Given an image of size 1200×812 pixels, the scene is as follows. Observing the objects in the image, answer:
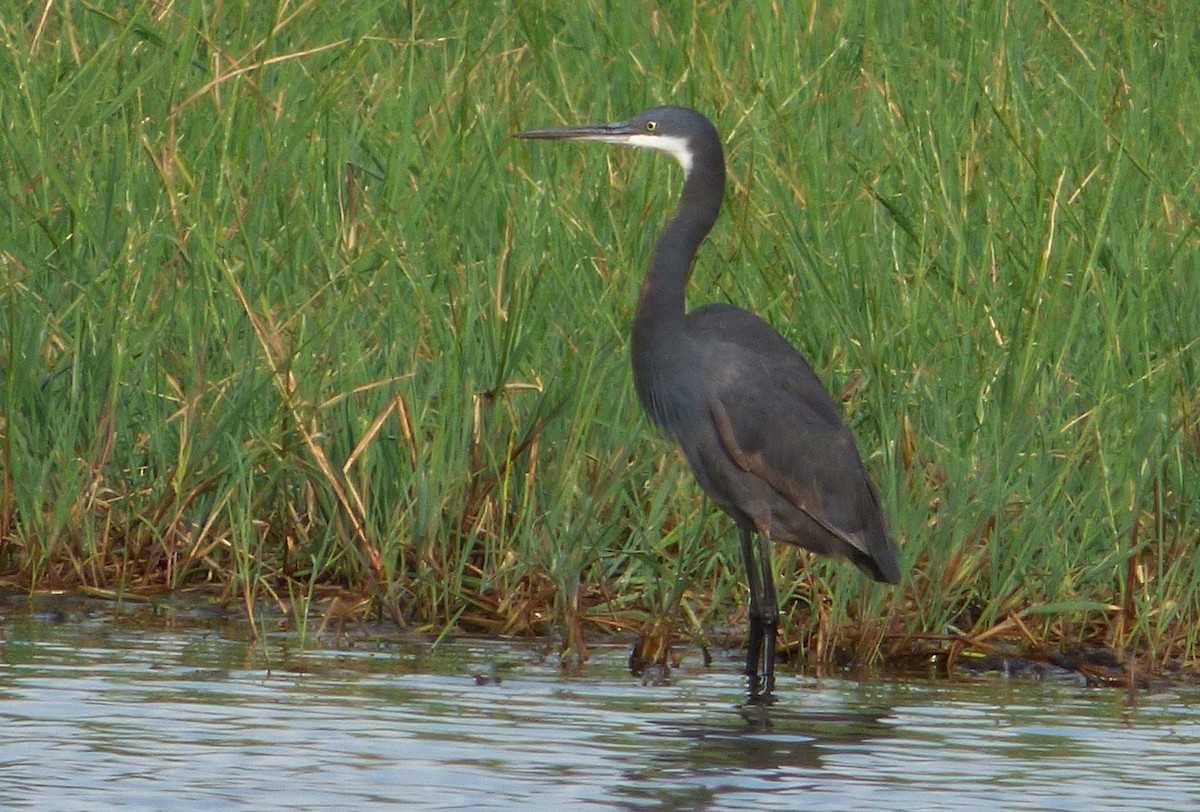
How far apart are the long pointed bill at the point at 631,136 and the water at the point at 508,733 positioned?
1.45 m

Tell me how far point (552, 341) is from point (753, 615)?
120cm

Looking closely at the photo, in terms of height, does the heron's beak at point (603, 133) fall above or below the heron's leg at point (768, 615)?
above

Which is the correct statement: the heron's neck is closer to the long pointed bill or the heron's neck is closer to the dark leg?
the long pointed bill

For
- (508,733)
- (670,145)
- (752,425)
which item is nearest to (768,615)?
(752,425)

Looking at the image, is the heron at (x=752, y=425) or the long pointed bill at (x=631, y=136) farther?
the long pointed bill at (x=631, y=136)

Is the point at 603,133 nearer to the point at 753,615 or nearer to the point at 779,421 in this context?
the point at 779,421

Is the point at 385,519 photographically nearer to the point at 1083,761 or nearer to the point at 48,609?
the point at 48,609

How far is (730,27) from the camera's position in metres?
8.59

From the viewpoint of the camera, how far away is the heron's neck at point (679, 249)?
5930 mm

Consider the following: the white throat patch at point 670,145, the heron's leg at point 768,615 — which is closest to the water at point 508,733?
the heron's leg at point 768,615

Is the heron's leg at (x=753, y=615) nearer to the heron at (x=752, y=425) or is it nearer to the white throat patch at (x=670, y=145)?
the heron at (x=752, y=425)

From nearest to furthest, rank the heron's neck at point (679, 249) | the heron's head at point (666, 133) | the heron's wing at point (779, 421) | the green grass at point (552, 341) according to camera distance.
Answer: the green grass at point (552, 341)
the heron's wing at point (779, 421)
the heron's neck at point (679, 249)
the heron's head at point (666, 133)

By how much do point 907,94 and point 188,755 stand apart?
4.28 meters

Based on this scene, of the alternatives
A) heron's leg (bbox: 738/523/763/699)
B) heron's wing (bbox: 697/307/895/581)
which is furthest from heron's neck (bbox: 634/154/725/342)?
heron's leg (bbox: 738/523/763/699)
